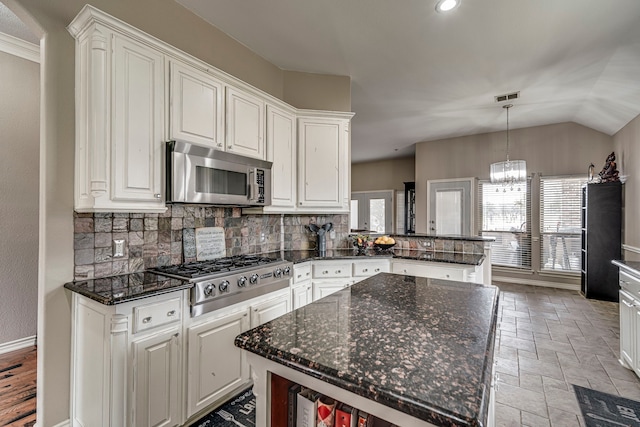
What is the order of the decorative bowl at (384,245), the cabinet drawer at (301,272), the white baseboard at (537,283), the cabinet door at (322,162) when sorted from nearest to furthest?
1. the cabinet drawer at (301,272)
2. the cabinet door at (322,162)
3. the decorative bowl at (384,245)
4. the white baseboard at (537,283)

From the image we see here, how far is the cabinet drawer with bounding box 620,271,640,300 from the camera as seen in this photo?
2311 millimetres

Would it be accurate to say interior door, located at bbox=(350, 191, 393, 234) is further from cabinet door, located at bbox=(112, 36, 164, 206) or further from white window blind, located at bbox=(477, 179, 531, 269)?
cabinet door, located at bbox=(112, 36, 164, 206)

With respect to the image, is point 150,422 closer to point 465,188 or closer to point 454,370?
point 454,370

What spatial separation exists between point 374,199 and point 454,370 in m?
8.13

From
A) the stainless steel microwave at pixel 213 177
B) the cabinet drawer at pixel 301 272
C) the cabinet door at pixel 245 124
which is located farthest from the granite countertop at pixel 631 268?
the cabinet door at pixel 245 124

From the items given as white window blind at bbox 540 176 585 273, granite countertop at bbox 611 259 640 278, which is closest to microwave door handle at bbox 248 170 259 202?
granite countertop at bbox 611 259 640 278

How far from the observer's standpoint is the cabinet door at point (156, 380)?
5.23ft

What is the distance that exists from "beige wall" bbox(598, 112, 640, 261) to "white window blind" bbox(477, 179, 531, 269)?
1385 mm

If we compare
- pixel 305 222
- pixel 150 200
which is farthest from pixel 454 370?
pixel 305 222

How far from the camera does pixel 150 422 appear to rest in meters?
1.64

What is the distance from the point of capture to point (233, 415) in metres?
1.99

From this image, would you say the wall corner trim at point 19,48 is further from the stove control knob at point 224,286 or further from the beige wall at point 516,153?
the beige wall at point 516,153

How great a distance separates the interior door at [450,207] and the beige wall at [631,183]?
88.5 inches

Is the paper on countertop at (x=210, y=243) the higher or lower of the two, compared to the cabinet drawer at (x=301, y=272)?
higher
